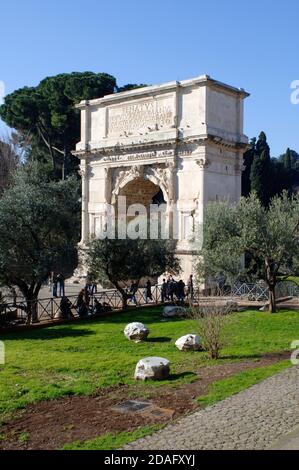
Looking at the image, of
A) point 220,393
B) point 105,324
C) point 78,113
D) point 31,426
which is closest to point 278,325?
point 105,324

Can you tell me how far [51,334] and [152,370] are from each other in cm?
599

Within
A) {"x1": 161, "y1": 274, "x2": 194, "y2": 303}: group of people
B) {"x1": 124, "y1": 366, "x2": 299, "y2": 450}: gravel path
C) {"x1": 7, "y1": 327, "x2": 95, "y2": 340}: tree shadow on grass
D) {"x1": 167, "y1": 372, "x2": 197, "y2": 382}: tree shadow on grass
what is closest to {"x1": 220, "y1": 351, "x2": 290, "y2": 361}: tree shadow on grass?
{"x1": 167, "y1": 372, "x2": 197, "y2": 382}: tree shadow on grass

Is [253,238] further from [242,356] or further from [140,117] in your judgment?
[140,117]

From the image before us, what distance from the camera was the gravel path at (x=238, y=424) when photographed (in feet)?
20.2

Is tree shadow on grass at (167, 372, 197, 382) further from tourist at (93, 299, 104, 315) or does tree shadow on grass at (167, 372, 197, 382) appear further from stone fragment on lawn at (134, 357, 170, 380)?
tourist at (93, 299, 104, 315)

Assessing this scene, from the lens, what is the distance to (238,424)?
6789 millimetres

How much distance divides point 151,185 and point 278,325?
1493cm

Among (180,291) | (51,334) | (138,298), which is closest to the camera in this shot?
(51,334)

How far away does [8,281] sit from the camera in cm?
1625

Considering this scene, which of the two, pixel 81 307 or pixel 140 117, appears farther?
pixel 140 117

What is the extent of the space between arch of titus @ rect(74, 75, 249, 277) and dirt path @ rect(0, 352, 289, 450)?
15045 mm

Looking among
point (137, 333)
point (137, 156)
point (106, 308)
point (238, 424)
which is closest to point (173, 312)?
point (106, 308)

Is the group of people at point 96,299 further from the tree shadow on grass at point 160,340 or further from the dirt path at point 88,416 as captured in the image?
the dirt path at point 88,416
